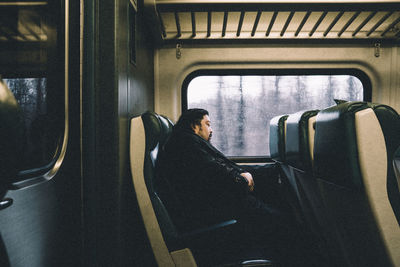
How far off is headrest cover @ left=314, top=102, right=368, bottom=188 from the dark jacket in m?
0.76

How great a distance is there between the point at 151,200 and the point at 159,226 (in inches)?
5.7

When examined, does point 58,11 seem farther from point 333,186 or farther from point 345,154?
point 333,186

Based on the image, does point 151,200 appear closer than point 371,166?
No

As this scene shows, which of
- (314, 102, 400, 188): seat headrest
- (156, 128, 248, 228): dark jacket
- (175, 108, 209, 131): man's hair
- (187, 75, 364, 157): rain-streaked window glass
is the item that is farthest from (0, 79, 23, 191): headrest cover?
(187, 75, 364, 157): rain-streaked window glass

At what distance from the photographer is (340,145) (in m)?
1.01

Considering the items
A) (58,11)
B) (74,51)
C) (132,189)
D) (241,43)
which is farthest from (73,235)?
(241,43)

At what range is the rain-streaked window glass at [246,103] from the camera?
9.86ft

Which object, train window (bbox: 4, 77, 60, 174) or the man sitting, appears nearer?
train window (bbox: 4, 77, 60, 174)

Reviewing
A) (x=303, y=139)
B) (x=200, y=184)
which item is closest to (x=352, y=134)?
(x=303, y=139)

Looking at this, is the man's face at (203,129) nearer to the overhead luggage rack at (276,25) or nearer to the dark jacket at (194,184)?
the dark jacket at (194,184)

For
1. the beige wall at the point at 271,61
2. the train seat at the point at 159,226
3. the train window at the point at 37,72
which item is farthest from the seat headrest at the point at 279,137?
the train window at the point at 37,72

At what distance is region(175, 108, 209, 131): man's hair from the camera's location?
2.16m

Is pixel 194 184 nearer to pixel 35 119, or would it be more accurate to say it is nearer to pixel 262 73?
pixel 35 119

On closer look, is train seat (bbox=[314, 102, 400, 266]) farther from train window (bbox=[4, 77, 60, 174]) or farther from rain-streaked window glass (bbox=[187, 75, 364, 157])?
rain-streaked window glass (bbox=[187, 75, 364, 157])
